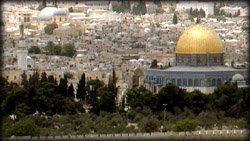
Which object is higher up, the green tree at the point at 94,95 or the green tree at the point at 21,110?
the green tree at the point at 21,110

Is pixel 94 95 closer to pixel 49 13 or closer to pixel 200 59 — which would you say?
pixel 200 59

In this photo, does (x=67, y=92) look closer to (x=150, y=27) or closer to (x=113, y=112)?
(x=113, y=112)

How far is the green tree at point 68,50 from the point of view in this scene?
75.7 m

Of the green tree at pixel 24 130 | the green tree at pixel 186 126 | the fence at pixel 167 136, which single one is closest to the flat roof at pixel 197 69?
the green tree at pixel 186 126

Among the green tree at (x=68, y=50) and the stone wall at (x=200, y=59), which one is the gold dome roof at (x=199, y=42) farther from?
the green tree at (x=68, y=50)

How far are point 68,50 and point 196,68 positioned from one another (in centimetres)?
3462

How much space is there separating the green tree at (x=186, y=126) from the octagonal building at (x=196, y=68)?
388 inches

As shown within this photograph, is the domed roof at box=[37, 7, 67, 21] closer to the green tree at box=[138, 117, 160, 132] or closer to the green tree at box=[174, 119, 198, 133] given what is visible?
the green tree at box=[138, 117, 160, 132]

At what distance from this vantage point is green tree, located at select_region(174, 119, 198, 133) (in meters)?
30.6

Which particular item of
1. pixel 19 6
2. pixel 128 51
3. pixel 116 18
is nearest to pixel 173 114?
pixel 128 51

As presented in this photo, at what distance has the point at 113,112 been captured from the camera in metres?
35.1

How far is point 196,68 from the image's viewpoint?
4225 cm

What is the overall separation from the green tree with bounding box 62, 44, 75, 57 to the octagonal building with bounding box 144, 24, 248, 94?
107ft

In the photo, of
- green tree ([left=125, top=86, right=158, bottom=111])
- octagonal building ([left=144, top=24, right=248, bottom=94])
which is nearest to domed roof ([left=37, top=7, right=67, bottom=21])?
octagonal building ([left=144, top=24, right=248, bottom=94])
